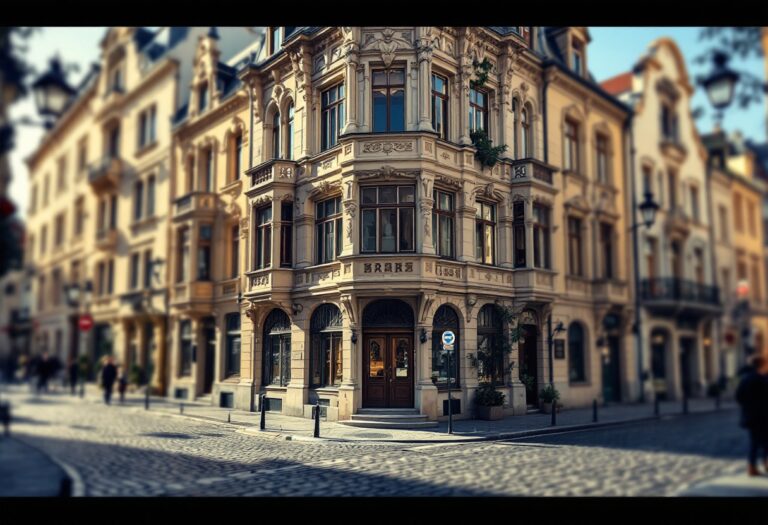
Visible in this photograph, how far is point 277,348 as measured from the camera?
14141 mm

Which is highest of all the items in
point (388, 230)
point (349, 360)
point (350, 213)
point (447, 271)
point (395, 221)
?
point (350, 213)

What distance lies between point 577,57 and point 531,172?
2941 millimetres

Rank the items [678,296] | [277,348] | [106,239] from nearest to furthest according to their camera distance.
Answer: [277,348] < [678,296] < [106,239]

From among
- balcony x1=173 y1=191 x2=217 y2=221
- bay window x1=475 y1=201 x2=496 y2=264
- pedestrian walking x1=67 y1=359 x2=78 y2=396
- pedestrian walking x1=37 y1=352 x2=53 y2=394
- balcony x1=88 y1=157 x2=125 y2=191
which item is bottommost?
pedestrian walking x1=67 y1=359 x2=78 y2=396

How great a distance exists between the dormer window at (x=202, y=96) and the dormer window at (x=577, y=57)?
11.0 meters

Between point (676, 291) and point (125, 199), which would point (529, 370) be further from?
point (125, 199)

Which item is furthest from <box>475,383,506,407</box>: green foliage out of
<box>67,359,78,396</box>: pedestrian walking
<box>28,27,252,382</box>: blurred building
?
<box>28,27,252,382</box>: blurred building

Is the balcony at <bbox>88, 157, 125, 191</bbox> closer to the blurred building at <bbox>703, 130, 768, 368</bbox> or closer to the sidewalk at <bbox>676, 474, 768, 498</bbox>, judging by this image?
the blurred building at <bbox>703, 130, 768, 368</bbox>

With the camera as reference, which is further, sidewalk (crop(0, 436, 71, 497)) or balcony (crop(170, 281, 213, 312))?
balcony (crop(170, 281, 213, 312))

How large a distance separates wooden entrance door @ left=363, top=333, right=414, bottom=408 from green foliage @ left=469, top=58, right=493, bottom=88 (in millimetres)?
6095

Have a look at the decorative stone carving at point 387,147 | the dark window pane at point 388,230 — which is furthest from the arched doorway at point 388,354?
the decorative stone carving at point 387,147

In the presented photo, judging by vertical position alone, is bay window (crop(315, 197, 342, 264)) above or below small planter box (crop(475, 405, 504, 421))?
above

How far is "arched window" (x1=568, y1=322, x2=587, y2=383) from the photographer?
47.0 ft

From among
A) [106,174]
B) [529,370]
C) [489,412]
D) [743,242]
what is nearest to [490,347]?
[529,370]
